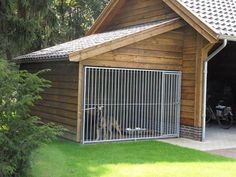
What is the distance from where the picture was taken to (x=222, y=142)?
524 inches

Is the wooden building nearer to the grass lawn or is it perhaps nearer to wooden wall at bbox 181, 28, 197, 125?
wooden wall at bbox 181, 28, 197, 125

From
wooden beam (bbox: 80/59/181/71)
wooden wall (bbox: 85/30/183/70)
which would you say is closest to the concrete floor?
wooden beam (bbox: 80/59/181/71)

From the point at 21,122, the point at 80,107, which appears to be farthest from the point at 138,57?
the point at 21,122

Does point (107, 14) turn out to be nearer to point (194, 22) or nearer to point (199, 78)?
point (194, 22)

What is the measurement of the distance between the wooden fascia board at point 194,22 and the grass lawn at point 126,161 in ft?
10.4

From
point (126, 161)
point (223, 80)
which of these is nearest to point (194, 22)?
point (126, 161)

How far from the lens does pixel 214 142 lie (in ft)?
43.4

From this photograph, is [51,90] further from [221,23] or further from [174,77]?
[221,23]

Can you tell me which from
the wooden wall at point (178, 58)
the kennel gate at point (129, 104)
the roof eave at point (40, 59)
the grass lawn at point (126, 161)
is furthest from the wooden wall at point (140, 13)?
the grass lawn at point (126, 161)

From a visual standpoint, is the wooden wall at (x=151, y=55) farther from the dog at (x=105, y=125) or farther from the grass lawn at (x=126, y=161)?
the grass lawn at (x=126, y=161)

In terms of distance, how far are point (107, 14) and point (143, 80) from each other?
591 centimetres

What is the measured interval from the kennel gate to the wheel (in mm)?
3930

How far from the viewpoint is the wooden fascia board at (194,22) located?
12.3m

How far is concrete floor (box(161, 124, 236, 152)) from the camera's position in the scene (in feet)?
40.1
